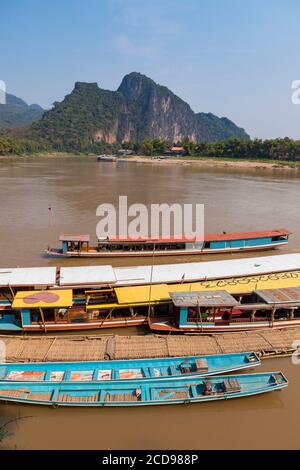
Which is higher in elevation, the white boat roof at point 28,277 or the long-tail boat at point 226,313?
the white boat roof at point 28,277

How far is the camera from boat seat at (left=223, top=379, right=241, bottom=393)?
9.08 metres

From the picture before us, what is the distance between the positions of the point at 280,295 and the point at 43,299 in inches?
311

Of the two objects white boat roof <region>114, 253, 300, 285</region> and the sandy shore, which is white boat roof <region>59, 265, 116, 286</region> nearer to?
white boat roof <region>114, 253, 300, 285</region>

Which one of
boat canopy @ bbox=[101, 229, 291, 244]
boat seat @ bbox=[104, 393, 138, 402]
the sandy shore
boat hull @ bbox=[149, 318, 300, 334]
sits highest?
the sandy shore

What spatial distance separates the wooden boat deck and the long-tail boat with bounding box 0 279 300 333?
1.58 ft

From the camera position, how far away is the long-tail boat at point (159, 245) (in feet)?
64.8

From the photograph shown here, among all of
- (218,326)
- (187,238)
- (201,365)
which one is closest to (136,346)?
(201,365)

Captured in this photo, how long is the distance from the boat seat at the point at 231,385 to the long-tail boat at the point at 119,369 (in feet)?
1.28

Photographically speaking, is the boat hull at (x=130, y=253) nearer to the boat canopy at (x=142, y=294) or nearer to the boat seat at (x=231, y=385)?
the boat canopy at (x=142, y=294)

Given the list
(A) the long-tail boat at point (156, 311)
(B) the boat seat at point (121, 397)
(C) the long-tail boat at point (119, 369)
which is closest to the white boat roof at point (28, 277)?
(A) the long-tail boat at point (156, 311)

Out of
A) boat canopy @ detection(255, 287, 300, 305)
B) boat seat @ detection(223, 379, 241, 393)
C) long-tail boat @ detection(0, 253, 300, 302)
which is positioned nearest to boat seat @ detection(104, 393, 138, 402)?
boat seat @ detection(223, 379, 241, 393)

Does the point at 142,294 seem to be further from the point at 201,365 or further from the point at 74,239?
the point at 74,239
